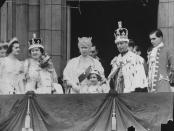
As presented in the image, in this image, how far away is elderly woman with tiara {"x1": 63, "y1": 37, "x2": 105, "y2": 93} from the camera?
89.9ft

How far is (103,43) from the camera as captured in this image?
35.2 m

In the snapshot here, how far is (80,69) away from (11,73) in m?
1.52

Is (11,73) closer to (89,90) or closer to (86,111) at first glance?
(89,90)

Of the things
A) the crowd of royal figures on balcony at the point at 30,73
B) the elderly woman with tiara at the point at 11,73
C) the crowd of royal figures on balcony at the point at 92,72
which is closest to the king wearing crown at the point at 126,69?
the crowd of royal figures on balcony at the point at 92,72

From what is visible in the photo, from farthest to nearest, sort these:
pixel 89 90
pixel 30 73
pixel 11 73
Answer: pixel 11 73 < pixel 30 73 < pixel 89 90

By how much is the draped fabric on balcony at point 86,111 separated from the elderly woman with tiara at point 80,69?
38.2 inches

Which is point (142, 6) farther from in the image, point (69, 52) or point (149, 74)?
point (149, 74)

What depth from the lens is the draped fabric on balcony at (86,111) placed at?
26.0 meters

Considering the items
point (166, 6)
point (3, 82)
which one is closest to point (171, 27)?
point (166, 6)

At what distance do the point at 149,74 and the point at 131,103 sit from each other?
1.25 metres

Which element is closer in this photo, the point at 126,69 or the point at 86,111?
the point at 86,111

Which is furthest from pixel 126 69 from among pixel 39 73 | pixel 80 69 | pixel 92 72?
pixel 39 73

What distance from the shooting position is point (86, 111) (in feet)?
86.3

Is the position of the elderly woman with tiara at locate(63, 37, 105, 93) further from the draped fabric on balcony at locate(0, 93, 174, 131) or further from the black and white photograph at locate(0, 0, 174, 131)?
the draped fabric on balcony at locate(0, 93, 174, 131)
